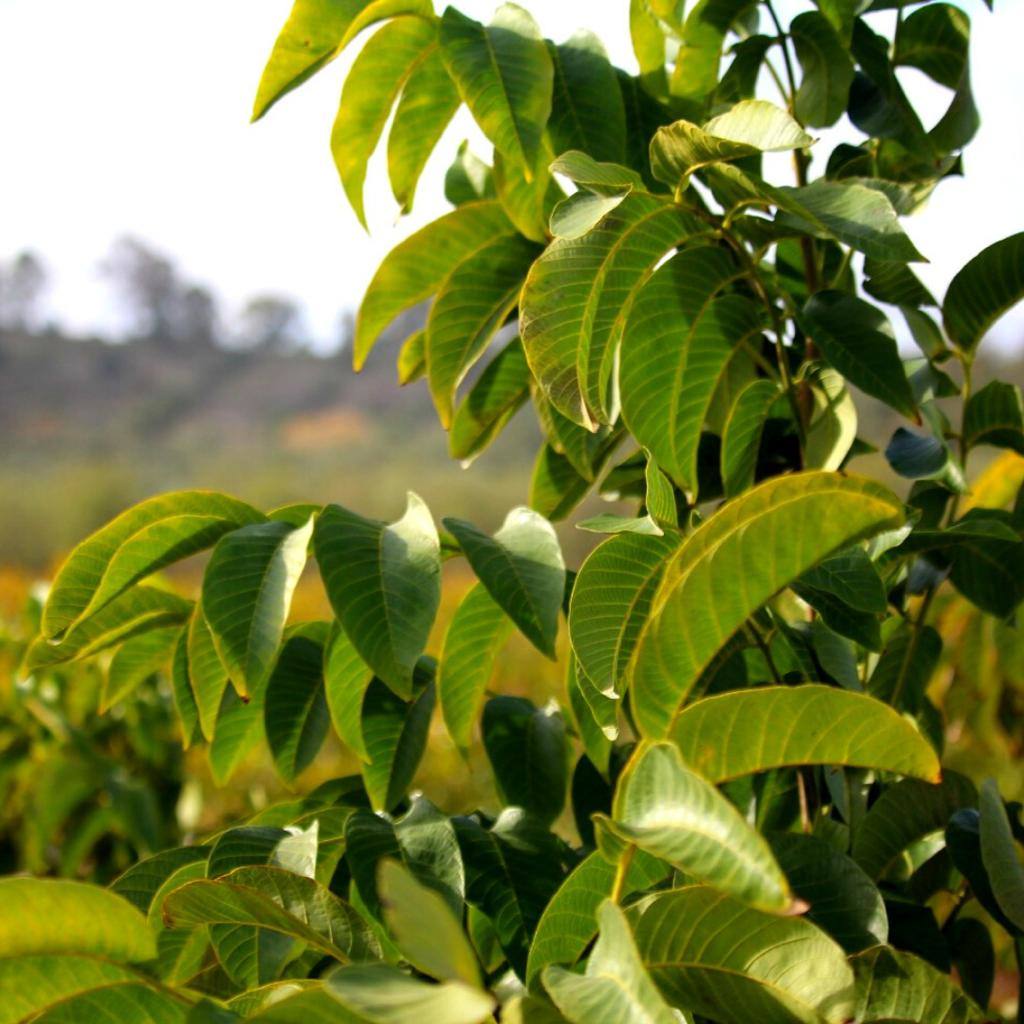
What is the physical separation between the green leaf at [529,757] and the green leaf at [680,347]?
26 centimetres

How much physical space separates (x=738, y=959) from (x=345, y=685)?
1.15 feet

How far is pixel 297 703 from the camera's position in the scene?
90cm

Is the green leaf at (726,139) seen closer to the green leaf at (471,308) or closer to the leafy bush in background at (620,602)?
the leafy bush in background at (620,602)

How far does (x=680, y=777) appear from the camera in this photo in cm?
47

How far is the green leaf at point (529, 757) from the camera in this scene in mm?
955

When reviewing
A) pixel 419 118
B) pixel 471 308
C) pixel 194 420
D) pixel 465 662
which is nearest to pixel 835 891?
pixel 465 662

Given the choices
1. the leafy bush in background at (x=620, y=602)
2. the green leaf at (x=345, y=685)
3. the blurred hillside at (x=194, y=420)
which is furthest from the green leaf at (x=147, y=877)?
the blurred hillside at (x=194, y=420)

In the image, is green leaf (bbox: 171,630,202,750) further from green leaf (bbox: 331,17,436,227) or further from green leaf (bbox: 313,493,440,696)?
green leaf (bbox: 331,17,436,227)

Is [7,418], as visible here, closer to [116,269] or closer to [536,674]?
[116,269]

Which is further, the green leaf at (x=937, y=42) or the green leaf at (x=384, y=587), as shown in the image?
the green leaf at (x=937, y=42)

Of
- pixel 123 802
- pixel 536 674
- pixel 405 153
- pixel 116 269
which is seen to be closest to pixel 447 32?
pixel 405 153

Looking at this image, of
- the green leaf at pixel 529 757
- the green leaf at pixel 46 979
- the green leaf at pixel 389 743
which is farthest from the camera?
the green leaf at pixel 529 757

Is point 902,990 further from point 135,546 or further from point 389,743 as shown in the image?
point 135,546

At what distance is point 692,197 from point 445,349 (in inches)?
8.7
